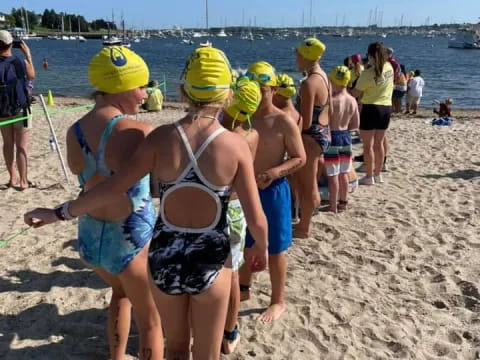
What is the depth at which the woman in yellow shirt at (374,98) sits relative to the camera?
6566 mm

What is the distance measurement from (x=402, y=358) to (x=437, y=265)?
1.61 meters

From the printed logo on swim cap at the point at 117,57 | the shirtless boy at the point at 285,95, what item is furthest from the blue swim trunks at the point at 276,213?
the printed logo on swim cap at the point at 117,57

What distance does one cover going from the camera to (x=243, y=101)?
275cm

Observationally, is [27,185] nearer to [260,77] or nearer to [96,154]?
[260,77]

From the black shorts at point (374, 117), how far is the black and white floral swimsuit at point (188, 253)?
503 centimetres

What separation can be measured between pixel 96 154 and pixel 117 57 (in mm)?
481

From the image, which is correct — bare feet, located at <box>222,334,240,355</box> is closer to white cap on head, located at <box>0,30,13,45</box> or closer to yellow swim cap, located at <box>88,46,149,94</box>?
yellow swim cap, located at <box>88,46,149,94</box>

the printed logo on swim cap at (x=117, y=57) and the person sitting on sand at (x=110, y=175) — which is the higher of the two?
the printed logo on swim cap at (x=117, y=57)

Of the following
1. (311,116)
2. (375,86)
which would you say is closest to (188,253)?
(311,116)

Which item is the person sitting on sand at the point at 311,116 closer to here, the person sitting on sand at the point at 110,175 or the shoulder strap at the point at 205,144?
the person sitting on sand at the point at 110,175

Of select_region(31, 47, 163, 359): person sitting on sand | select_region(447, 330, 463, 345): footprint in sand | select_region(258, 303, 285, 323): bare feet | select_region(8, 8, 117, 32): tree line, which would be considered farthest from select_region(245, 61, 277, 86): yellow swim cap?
select_region(8, 8, 117, 32): tree line

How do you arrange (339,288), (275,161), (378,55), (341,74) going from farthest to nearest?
1. (378,55)
2. (341,74)
3. (339,288)
4. (275,161)

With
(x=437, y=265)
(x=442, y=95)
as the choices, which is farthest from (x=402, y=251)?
(x=442, y=95)

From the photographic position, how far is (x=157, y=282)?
7.64ft
